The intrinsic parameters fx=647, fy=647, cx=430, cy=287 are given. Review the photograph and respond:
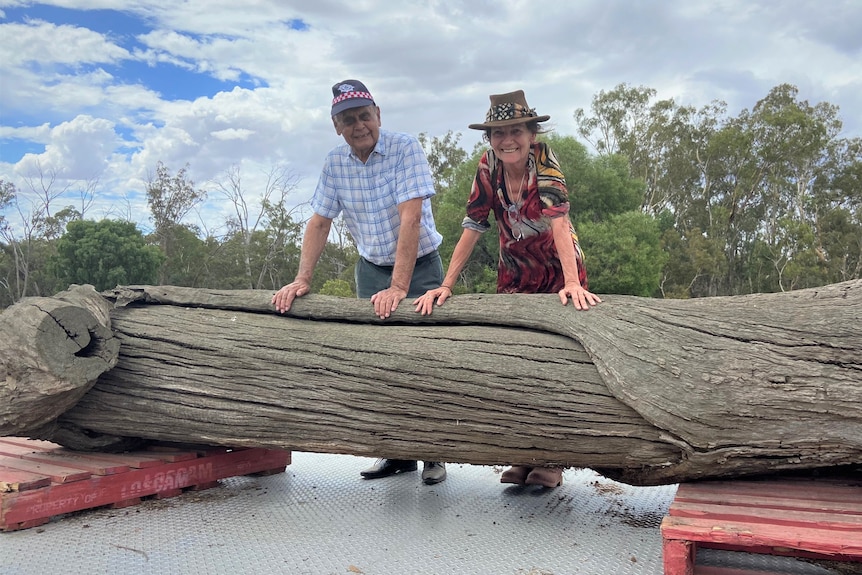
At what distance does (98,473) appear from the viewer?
2961 millimetres

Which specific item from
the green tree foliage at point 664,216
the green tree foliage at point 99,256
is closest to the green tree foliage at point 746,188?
the green tree foliage at point 664,216

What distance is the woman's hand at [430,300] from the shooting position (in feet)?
9.65

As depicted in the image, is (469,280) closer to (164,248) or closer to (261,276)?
(261,276)

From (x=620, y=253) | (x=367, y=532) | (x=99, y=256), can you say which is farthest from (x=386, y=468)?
(x=99, y=256)

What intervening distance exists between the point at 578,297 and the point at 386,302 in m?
0.88

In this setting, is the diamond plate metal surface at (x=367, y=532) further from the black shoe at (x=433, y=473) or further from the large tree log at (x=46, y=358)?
the large tree log at (x=46, y=358)

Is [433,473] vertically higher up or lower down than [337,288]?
lower down

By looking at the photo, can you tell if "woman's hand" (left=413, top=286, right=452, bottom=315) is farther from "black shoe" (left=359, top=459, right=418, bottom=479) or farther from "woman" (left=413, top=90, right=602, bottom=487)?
"black shoe" (left=359, top=459, right=418, bottom=479)

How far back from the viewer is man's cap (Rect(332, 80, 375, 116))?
316 centimetres

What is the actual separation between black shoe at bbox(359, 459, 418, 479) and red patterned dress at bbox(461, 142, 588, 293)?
4.13 ft

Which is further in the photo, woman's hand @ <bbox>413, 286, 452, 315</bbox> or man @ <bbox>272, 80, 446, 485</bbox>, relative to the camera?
man @ <bbox>272, 80, 446, 485</bbox>

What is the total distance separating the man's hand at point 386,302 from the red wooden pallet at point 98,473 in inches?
49.0

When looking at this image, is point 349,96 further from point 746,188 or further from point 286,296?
point 746,188

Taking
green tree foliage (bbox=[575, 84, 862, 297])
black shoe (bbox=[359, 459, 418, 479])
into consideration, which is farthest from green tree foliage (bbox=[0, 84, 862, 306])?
black shoe (bbox=[359, 459, 418, 479])
